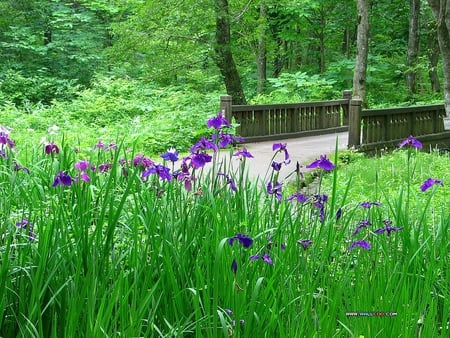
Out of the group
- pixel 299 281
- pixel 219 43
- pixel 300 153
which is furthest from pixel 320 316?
pixel 219 43

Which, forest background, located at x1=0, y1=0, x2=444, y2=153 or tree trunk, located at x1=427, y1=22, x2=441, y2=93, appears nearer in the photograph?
forest background, located at x1=0, y1=0, x2=444, y2=153

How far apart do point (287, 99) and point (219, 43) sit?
4.82 meters

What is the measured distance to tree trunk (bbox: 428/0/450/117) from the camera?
9117mm

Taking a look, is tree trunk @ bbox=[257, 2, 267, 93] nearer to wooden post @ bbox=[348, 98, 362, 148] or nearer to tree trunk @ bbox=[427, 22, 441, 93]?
tree trunk @ bbox=[427, 22, 441, 93]

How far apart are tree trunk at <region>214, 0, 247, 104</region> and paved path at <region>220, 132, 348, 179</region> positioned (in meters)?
2.75

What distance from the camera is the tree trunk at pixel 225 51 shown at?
14922 millimetres

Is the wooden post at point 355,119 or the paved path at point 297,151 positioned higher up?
the wooden post at point 355,119

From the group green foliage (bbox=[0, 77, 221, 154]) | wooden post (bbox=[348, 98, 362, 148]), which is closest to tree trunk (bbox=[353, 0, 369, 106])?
→ green foliage (bbox=[0, 77, 221, 154])

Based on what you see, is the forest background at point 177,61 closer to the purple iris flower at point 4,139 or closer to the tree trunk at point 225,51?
the tree trunk at point 225,51

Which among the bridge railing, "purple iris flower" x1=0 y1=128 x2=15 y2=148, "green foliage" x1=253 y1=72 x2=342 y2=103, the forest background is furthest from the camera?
"green foliage" x1=253 y1=72 x2=342 y2=103

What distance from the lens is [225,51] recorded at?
15.5m

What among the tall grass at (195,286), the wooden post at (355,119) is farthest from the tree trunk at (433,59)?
the tall grass at (195,286)

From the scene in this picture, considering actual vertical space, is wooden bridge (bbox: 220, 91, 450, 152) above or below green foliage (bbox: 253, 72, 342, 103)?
below

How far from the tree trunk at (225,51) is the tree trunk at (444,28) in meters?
6.33
